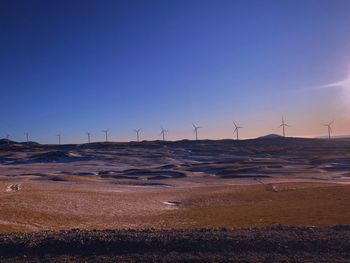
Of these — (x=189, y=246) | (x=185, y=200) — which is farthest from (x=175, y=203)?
(x=189, y=246)

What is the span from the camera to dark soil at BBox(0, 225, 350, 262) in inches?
534

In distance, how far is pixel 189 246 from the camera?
1470 centimetres

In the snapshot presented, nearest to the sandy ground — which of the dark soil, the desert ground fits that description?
the desert ground

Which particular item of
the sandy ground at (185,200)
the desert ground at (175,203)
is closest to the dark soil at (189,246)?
the desert ground at (175,203)

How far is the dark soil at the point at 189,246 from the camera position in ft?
44.5

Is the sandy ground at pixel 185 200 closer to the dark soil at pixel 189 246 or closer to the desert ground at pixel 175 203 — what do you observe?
the desert ground at pixel 175 203

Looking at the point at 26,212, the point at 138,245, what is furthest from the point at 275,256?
the point at 26,212

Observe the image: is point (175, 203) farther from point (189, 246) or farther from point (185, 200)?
point (189, 246)

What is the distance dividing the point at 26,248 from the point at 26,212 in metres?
25.0

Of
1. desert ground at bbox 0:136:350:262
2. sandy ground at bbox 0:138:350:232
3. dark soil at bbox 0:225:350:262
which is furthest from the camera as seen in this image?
sandy ground at bbox 0:138:350:232

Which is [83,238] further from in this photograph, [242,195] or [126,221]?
[242,195]

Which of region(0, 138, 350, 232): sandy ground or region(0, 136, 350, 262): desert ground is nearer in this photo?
region(0, 136, 350, 262): desert ground

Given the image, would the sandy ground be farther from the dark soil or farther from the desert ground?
the dark soil

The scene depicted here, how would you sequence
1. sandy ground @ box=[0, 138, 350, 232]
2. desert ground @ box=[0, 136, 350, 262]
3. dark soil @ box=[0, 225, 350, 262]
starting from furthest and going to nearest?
sandy ground @ box=[0, 138, 350, 232] < desert ground @ box=[0, 136, 350, 262] < dark soil @ box=[0, 225, 350, 262]
